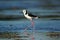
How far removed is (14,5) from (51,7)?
4.75ft

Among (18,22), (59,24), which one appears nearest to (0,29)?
(18,22)

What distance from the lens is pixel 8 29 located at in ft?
24.7

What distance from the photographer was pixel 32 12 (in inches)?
380

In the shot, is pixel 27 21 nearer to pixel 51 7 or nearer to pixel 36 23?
pixel 36 23

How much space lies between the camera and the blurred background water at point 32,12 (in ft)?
25.4

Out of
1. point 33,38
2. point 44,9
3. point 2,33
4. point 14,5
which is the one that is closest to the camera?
point 33,38

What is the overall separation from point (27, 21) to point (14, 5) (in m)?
2.84

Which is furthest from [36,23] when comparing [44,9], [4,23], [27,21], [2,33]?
[44,9]

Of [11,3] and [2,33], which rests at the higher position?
[11,3]

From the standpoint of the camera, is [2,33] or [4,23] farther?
[4,23]

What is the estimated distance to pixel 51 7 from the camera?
10.6 metres

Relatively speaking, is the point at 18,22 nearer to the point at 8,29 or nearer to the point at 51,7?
the point at 8,29

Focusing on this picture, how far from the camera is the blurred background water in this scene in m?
7.75

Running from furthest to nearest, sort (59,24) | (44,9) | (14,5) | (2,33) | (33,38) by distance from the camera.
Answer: (14,5) < (44,9) < (59,24) < (2,33) < (33,38)
